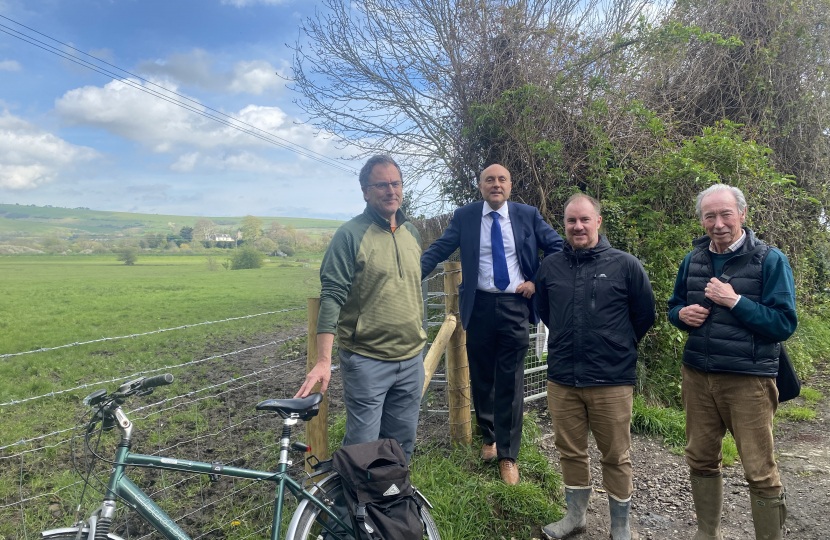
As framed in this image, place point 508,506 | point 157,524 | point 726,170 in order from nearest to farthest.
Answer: point 157,524 < point 508,506 < point 726,170

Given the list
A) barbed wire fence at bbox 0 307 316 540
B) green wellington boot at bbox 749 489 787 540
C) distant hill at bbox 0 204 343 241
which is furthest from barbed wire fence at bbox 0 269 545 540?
distant hill at bbox 0 204 343 241

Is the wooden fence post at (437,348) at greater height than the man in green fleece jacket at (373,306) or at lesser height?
lesser

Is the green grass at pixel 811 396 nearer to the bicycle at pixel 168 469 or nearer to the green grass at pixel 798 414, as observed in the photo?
the green grass at pixel 798 414

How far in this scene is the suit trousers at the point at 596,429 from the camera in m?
2.69

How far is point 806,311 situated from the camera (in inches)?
333

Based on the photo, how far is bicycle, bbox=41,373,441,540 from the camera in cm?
177

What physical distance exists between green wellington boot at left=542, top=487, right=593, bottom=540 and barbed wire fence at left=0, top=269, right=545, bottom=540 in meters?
1.26

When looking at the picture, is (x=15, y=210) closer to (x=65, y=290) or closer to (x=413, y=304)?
(x=65, y=290)

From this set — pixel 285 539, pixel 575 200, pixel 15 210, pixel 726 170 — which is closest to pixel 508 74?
pixel 726 170

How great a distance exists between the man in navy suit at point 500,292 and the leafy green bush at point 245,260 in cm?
2447

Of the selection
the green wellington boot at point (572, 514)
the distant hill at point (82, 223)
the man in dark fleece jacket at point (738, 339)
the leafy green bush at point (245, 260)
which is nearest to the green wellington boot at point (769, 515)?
the man in dark fleece jacket at point (738, 339)

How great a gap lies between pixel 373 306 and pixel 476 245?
47.1 inches

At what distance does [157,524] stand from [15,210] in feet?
96.4

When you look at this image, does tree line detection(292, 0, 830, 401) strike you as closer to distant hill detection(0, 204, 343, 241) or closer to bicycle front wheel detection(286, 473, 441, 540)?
bicycle front wheel detection(286, 473, 441, 540)
